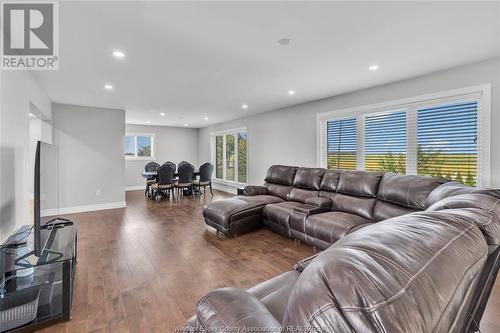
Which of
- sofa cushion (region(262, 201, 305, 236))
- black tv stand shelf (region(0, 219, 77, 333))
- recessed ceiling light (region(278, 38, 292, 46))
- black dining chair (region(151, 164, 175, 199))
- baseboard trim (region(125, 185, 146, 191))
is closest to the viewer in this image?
black tv stand shelf (region(0, 219, 77, 333))

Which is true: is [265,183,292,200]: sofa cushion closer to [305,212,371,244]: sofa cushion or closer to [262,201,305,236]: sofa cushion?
[262,201,305,236]: sofa cushion

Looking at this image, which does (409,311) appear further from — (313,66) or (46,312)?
(313,66)

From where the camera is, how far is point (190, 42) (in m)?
2.46

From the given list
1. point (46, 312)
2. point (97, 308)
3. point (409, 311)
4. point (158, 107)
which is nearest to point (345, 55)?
point (409, 311)

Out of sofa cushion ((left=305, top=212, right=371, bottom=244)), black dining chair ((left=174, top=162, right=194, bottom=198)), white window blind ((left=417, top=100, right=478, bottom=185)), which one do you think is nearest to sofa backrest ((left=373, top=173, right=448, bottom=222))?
sofa cushion ((left=305, top=212, right=371, bottom=244))

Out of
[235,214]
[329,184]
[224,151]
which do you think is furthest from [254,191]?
[224,151]

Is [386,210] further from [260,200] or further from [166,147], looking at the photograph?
[166,147]

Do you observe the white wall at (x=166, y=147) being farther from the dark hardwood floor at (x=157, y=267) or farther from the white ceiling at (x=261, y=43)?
the white ceiling at (x=261, y=43)

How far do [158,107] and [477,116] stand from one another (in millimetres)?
5893

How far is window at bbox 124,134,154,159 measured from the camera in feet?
29.2

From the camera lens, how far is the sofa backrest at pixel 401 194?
2783mm

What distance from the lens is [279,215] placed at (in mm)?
3664

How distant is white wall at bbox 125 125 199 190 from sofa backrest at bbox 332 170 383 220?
24.6 ft

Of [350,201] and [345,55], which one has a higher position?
[345,55]
